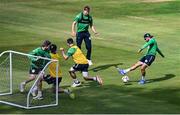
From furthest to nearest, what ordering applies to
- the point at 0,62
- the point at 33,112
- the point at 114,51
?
the point at 114,51
the point at 0,62
the point at 33,112

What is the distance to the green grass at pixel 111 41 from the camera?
57.8 feet

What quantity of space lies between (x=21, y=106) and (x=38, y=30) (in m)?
17.5

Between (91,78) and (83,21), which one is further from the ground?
(83,21)

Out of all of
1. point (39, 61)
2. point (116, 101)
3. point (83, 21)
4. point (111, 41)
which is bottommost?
point (116, 101)

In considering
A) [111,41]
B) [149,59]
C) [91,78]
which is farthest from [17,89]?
[111,41]

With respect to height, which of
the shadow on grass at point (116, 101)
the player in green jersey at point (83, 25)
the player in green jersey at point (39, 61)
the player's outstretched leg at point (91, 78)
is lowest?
the shadow on grass at point (116, 101)

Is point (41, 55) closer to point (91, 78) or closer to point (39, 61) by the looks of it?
point (39, 61)

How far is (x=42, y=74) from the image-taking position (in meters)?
17.6

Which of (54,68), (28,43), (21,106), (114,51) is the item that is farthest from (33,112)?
(28,43)

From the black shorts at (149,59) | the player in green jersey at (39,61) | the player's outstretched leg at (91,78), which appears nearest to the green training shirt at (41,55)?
the player in green jersey at (39,61)

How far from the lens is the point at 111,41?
100ft

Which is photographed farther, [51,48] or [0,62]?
[0,62]

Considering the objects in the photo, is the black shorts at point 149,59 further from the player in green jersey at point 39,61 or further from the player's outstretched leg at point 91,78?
the player in green jersey at point 39,61

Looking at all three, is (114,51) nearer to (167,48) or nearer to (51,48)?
(167,48)
